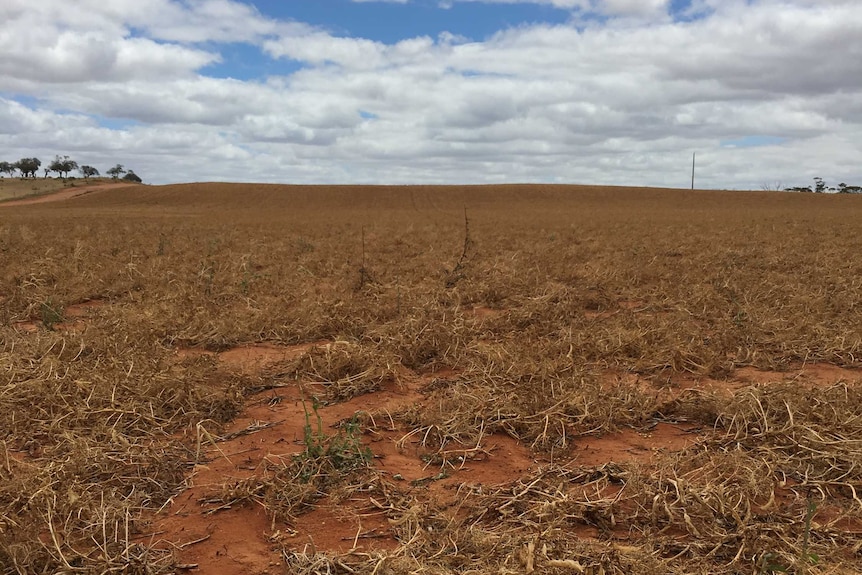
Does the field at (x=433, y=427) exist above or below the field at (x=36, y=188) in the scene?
below

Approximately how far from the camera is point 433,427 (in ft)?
12.3

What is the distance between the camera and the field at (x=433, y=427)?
2.50 metres

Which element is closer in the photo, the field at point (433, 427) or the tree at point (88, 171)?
the field at point (433, 427)

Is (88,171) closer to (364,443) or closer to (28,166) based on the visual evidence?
(28,166)

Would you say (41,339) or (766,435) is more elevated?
(41,339)

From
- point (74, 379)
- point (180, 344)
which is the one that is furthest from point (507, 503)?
point (180, 344)

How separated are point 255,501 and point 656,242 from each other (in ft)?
42.0

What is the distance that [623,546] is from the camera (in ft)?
7.89

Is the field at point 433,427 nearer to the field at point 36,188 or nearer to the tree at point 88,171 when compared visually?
the field at point 36,188

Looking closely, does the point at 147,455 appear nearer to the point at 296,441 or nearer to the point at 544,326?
the point at 296,441

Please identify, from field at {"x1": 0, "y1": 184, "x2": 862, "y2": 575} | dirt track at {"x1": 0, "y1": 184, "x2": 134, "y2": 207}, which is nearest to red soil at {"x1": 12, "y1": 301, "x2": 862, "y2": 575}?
field at {"x1": 0, "y1": 184, "x2": 862, "y2": 575}

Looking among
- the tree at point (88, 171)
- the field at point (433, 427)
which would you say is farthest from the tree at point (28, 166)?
the field at point (433, 427)

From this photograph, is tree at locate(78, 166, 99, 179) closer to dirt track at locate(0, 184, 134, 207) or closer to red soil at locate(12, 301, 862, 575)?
dirt track at locate(0, 184, 134, 207)

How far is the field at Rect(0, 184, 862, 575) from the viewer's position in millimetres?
2502
